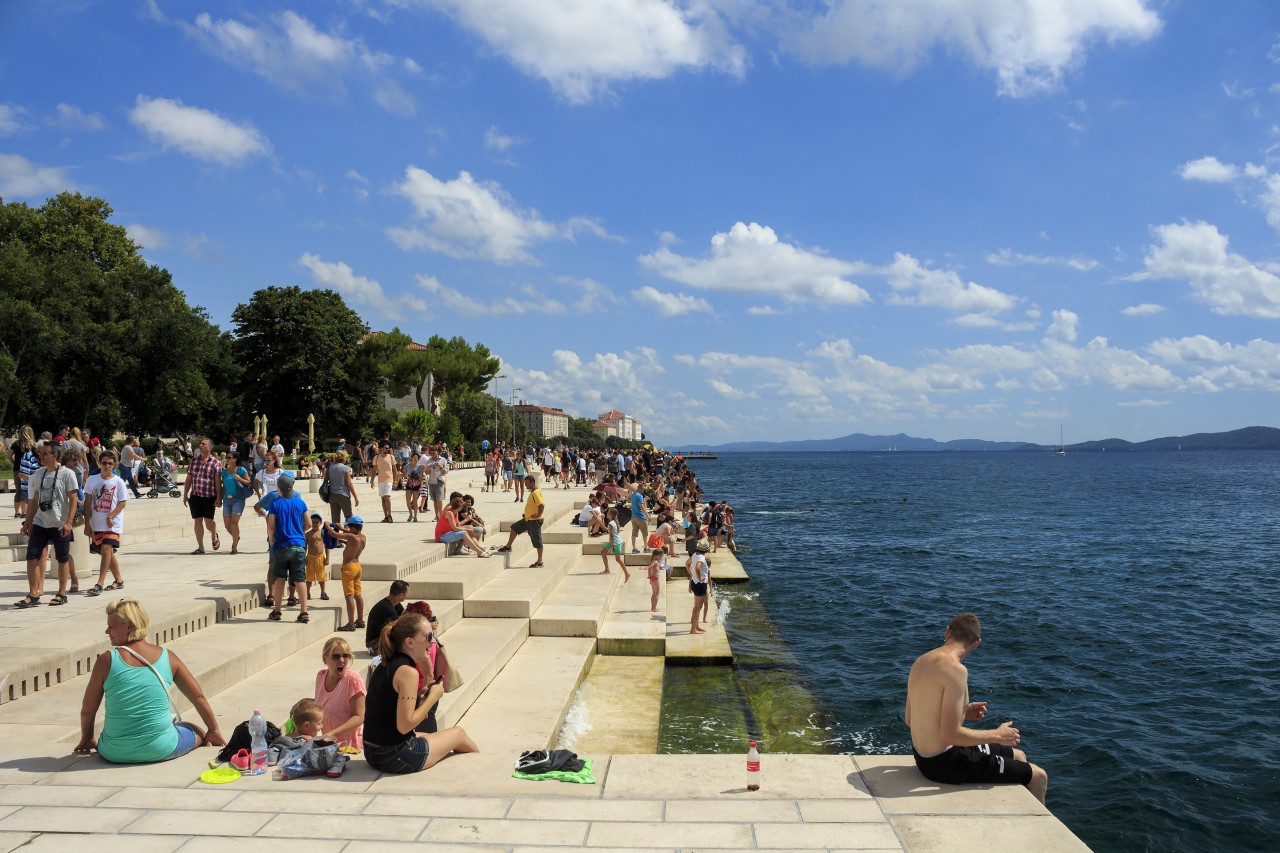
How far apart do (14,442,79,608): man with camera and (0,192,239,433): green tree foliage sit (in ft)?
92.6

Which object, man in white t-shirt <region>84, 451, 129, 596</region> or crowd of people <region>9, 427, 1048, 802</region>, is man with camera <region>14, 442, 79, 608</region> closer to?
crowd of people <region>9, 427, 1048, 802</region>

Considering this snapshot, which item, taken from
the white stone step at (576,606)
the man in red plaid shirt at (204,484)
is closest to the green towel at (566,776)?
the white stone step at (576,606)

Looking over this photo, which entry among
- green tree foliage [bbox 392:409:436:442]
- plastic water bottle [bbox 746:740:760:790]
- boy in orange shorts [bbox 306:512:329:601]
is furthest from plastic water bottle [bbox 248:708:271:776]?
green tree foliage [bbox 392:409:436:442]

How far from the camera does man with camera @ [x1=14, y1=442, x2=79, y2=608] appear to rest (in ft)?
29.1

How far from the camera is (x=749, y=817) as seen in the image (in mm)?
4957

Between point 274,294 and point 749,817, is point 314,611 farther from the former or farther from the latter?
point 274,294

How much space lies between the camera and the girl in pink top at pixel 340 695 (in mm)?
6250

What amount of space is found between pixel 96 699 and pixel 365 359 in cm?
5228

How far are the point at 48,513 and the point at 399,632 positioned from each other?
5464 millimetres

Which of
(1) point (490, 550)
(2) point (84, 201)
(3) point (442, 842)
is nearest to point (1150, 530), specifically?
(1) point (490, 550)

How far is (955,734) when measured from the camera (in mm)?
5285

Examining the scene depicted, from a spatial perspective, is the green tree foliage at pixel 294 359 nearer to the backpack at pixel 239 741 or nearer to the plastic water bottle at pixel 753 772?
the backpack at pixel 239 741

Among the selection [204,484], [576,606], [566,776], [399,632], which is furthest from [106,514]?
[566,776]

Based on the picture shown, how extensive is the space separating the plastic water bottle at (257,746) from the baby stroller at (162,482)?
17.9 metres
